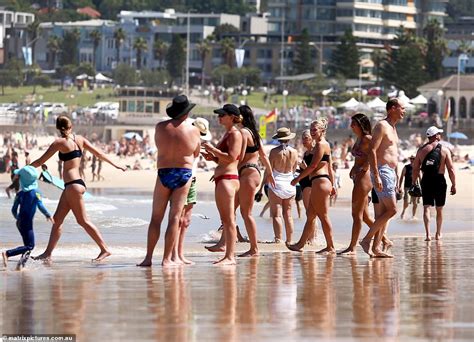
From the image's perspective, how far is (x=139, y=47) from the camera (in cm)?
15988

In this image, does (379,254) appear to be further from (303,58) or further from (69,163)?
(303,58)

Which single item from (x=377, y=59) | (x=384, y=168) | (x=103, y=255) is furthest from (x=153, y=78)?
(x=103, y=255)

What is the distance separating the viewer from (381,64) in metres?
132

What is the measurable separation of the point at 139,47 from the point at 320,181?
146153mm

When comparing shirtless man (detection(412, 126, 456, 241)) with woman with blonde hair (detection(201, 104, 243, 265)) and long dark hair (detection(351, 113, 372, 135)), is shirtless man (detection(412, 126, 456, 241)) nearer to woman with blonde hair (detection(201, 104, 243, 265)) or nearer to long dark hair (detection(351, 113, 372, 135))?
long dark hair (detection(351, 113, 372, 135))

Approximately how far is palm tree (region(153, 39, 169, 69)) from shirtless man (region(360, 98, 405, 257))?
474 ft

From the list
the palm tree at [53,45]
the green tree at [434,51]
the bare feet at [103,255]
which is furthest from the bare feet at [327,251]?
the palm tree at [53,45]

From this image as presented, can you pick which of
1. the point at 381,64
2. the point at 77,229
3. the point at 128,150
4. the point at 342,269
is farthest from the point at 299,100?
the point at 342,269

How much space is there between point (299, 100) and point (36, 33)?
6325cm

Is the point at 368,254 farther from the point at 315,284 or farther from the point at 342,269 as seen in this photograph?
the point at 315,284

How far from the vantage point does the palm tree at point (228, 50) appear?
5753 inches

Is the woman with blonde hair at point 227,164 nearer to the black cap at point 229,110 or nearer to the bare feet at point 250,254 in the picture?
the black cap at point 229,110

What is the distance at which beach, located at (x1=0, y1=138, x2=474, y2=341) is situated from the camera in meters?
8.85

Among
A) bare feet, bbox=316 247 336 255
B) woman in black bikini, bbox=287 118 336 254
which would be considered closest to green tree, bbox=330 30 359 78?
woman in black bikini, bbox=287 118 336 254
